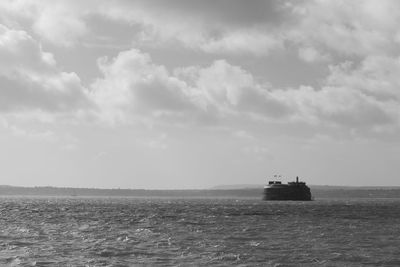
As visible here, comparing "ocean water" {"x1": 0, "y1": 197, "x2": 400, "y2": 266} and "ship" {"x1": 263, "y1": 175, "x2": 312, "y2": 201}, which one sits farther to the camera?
"ship" {"x1": 263, "y1": 175, "x2": 312, "y2": 201}

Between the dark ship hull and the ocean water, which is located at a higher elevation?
the dark ship hull

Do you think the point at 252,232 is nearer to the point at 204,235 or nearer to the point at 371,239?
the point at 204,235

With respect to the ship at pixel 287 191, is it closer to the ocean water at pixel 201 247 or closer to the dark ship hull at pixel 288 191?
the dark ship hull at pixel 288 191

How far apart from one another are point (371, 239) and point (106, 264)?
24.3 metres

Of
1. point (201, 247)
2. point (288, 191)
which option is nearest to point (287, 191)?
point (288, 191)

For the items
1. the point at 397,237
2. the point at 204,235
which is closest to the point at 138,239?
the point at 204,235

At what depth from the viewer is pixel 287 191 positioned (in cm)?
17325

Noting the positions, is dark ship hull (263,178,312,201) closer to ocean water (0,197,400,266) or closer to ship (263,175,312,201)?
ship (263,175,312,201)

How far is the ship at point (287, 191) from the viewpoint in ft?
568

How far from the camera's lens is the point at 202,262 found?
33562 millimetres

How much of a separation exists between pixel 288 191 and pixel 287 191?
30 centimetres

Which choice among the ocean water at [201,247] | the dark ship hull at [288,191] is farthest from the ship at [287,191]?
the ocean water at [201,247]

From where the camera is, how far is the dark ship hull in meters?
173

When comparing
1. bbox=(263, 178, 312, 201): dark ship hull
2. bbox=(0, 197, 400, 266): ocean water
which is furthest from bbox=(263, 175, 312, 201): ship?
bbox=(0, 197, 400, 266): ocean water
